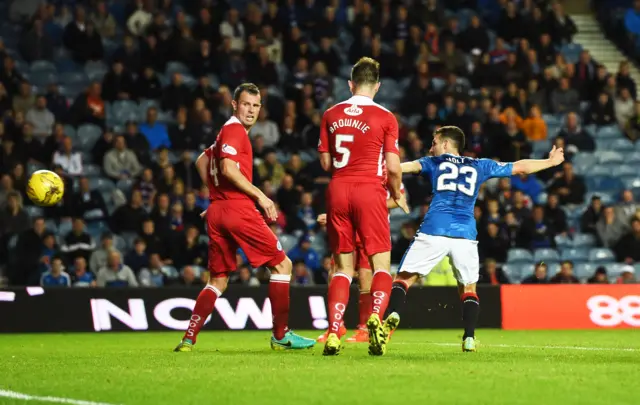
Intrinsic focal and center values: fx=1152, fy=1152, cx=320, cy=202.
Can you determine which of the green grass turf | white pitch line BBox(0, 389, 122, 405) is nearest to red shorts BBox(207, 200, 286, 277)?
the green grass turf

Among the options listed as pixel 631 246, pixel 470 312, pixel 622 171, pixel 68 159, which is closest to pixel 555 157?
pixel 470 312

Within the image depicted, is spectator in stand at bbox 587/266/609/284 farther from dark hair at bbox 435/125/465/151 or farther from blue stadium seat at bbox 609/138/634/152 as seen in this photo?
dark hair at bbox 435/125/465/151

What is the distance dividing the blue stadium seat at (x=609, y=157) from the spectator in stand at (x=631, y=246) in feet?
9.35

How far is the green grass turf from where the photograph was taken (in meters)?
6.45

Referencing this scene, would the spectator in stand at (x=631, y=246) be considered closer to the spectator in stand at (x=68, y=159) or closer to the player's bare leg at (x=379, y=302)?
the spectator in stand at (x=68, y=159)

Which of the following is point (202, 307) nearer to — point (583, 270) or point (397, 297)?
point (397, 297)

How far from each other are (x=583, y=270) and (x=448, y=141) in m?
10.6

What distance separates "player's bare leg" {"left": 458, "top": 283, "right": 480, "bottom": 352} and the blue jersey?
488 mm

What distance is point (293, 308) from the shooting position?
16.1 meters

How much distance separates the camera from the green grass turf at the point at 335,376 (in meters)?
6.45

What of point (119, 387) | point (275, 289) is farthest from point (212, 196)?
point (119, 387)

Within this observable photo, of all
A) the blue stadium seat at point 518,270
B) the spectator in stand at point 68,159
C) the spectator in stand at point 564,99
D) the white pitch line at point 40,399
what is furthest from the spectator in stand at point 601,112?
the white pitch line at point 40,399

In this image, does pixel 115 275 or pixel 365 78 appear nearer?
pixel 365 78

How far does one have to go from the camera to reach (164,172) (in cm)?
1902
